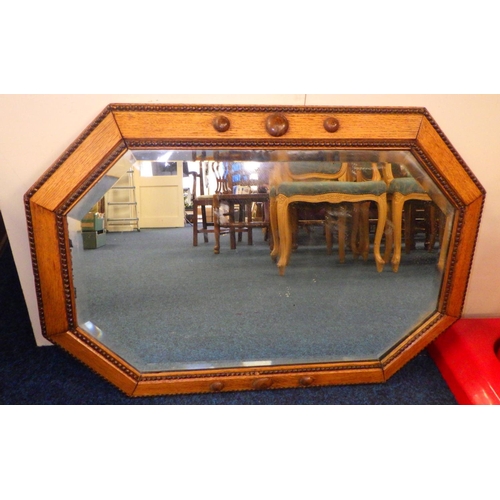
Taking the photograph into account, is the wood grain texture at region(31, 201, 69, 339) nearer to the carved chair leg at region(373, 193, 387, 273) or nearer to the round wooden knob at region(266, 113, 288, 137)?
the round wooden knob at region(266, 113, 288, 137)

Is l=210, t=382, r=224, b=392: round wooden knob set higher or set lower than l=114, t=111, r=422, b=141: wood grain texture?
lower

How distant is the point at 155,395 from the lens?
0.80 meters

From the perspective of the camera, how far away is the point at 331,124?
0.70 m

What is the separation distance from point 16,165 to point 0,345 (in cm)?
47

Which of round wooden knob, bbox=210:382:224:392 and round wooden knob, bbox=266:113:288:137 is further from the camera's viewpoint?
round wooden knob, bbox=210:382:224:392

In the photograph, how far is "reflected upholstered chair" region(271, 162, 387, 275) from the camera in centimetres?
76

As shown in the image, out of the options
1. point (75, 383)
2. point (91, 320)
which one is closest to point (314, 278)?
point (91, 320)

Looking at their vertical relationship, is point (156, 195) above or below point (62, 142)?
below

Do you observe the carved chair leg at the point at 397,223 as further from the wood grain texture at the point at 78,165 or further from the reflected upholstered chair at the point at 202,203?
the wood grain texture at the point at 78,165

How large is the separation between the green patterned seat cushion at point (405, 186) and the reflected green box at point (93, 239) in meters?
0.63

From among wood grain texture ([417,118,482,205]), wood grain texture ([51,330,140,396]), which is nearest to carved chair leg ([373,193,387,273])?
wood grain texture ([417,118,482,205])

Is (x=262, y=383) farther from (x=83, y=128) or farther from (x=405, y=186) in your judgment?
(x=83, y=128)

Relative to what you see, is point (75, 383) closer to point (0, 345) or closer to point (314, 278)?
point (0, 345)

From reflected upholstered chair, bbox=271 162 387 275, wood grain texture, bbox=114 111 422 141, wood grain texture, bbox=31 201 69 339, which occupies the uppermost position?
wood grain texture, bbox=114 111 422 141
